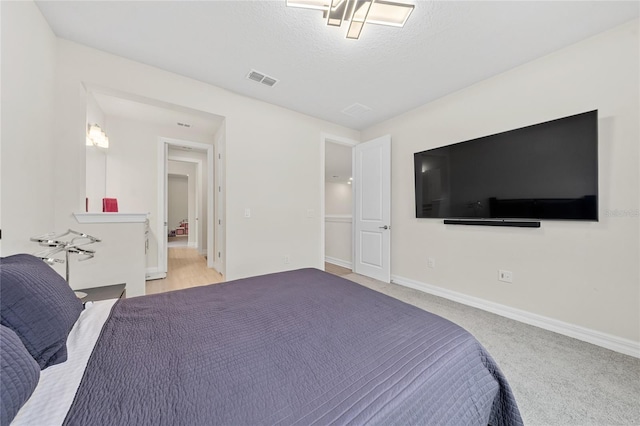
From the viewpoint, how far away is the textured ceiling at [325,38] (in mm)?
1742

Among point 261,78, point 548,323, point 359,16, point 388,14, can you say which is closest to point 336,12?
point 359,16

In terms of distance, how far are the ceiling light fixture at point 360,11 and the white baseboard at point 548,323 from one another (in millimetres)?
2806

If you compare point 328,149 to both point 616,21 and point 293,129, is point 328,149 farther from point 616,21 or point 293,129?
point 616,21

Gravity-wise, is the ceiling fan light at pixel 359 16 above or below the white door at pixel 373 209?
above

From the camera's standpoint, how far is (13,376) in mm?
546

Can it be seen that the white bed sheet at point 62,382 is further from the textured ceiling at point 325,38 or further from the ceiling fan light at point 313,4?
the textured ceiling at point 325,38

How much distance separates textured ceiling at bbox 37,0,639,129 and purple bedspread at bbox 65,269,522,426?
6.83 feet

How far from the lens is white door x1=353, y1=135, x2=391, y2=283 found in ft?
11.8

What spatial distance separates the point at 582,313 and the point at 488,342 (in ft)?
2.86

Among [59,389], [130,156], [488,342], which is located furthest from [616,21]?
[130,156]

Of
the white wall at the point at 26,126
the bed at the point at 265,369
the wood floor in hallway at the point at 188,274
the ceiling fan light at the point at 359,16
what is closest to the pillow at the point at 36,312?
the bed at the point at 265,369

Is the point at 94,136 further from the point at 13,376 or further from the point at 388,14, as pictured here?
the point at 388,14

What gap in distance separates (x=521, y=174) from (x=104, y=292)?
392 centimetres

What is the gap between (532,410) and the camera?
1.30 meters
